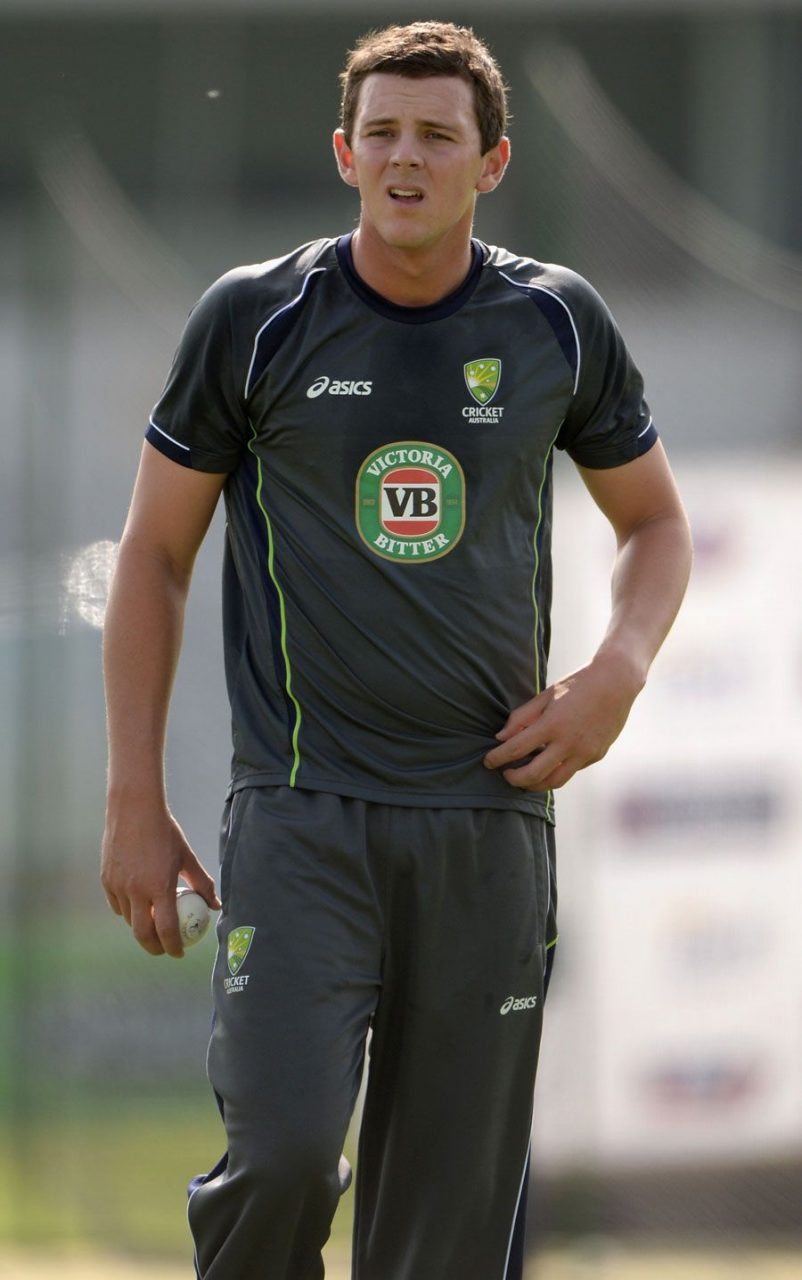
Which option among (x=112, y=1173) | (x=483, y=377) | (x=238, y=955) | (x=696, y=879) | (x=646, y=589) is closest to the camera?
(x=238, y=955)

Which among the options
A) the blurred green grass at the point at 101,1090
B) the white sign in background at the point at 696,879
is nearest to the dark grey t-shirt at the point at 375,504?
the white sign in background at the point at 696,879

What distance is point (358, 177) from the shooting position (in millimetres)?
2229

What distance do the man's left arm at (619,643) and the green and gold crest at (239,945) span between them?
371 mm

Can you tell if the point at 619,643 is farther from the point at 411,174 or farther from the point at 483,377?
the point at 411,174

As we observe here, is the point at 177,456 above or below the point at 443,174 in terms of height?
below

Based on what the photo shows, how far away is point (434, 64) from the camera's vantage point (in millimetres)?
2199

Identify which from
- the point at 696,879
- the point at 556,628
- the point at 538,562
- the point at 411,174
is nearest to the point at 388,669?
the point at 538,562

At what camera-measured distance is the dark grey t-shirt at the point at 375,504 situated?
85.7 inches

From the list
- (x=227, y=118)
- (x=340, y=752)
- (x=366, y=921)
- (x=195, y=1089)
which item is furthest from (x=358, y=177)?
(x=195, y=1089)

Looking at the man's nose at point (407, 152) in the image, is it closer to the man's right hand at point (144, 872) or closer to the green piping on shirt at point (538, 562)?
the green piping on shirt at point (538, 562)

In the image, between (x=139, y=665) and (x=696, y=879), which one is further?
(x=696, y=879)

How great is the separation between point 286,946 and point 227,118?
2.42 m

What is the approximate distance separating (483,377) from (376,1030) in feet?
2.76

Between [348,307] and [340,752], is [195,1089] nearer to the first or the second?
[340,752]
